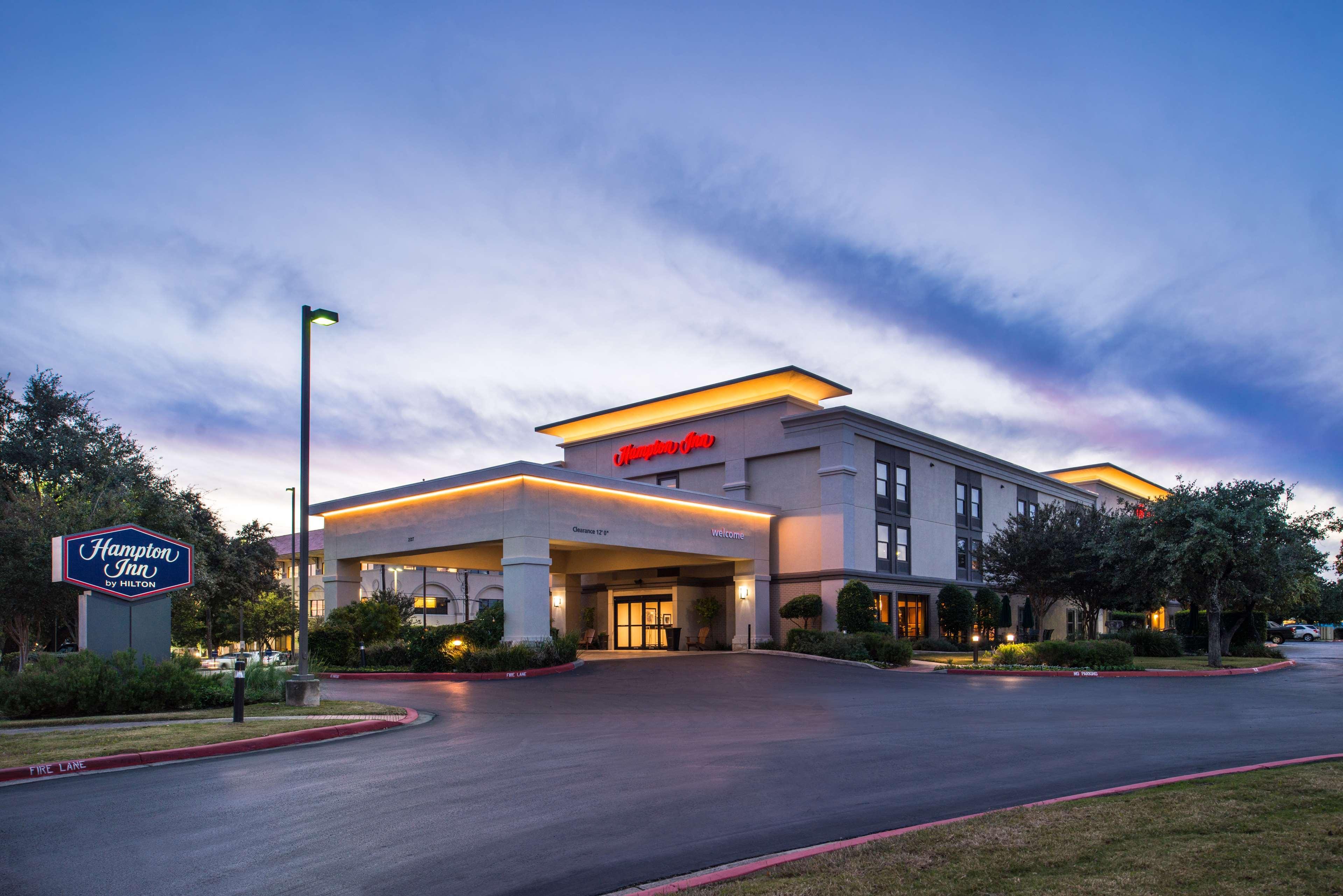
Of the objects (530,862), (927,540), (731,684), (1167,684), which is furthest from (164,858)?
(927,540)

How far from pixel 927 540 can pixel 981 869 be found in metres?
42.5

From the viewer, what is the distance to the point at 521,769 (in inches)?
441

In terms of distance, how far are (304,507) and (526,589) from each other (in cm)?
1300

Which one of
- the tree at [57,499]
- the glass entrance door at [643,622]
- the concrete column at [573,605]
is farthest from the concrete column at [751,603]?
the tree at [57,499]

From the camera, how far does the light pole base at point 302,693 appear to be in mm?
18594

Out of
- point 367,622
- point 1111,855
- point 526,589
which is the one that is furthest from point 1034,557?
point 1111,855

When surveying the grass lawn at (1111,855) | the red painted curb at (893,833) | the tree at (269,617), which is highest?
the grass lawn at (1111,855)

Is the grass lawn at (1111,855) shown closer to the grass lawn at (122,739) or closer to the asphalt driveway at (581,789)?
the asphalt driveway at (581,789)

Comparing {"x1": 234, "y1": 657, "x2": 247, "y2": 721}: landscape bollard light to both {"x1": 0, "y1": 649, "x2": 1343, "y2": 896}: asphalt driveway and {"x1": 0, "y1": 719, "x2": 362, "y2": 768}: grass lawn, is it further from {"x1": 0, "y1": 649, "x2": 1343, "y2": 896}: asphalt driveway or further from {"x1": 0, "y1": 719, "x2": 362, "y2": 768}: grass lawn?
{"x1": 0, "y1": 649, "x2": 1343, "y2": 896}: asphalt driveway

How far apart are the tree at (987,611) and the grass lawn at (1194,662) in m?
9.15

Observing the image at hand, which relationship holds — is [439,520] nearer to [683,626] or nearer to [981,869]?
[683,626]

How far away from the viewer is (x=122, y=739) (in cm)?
1355

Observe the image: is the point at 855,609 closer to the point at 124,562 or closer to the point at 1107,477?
the point at 124,562

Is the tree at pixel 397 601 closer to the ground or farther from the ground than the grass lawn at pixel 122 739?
closer to the ground
